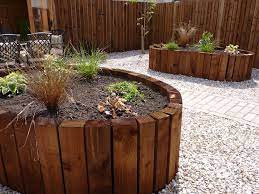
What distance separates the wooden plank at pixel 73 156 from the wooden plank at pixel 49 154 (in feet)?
0.14

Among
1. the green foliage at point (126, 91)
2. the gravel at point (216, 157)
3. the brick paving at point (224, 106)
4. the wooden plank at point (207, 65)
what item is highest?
the green foliage at point (126, 91)

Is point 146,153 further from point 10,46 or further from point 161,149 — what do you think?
point 10,46

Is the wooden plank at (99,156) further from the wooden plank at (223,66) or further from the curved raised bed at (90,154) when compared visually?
the wooden plank at (223,66)

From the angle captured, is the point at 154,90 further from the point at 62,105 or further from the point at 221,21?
the point at 221,21

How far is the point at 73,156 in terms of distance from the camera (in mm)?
1915

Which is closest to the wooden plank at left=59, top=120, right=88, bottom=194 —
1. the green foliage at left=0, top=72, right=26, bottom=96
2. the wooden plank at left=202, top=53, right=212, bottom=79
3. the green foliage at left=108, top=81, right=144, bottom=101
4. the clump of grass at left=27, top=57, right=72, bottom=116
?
the clump of grass at left=27, top=57, right=72, bottom=116

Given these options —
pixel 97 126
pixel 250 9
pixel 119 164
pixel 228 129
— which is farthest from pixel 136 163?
pixel 250 9

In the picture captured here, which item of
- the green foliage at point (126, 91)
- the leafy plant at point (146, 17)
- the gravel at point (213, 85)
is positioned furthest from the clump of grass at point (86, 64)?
the leafy plant at point (146, 17)

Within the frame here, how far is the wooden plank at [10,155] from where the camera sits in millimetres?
2000

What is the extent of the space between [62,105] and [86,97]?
1.07 feet

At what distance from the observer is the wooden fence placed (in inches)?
267

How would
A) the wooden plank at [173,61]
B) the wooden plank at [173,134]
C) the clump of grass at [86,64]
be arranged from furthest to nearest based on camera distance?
1. the wooden plank at [173,61]
2. the clump of grass at [86,64]
3. the wooden plank at [173,134]

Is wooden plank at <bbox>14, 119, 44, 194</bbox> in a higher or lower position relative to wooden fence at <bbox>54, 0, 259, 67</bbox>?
lower

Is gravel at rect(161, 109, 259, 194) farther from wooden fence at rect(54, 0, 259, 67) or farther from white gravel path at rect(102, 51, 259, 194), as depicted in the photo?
wooden fence at rect(54, 0, 259, 67)
